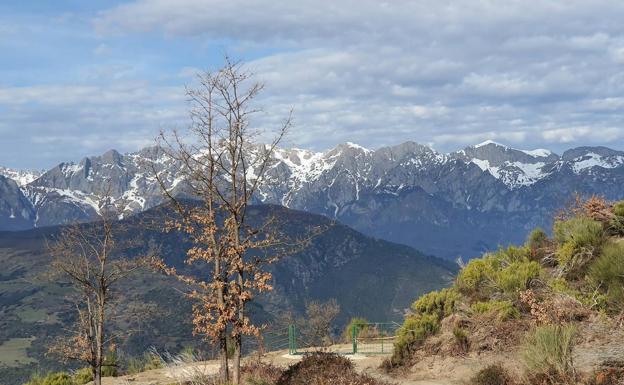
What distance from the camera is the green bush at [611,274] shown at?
19859 millimetres

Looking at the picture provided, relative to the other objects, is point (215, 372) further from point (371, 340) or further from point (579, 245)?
point (371, 340)

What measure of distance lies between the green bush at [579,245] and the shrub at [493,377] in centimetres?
822

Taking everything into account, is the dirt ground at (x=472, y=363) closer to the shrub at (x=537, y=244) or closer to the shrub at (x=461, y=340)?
the shrub at (x=461, y=340)

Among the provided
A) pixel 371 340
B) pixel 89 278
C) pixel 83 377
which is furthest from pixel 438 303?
pixel 83 377

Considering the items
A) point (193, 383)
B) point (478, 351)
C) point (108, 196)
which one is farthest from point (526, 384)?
point (108, 196)

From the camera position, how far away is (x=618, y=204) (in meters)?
26.7

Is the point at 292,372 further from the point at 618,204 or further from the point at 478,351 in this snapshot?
the point at 618,204

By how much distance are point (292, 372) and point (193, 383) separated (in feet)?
8.41

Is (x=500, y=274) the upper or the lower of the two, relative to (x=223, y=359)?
upper

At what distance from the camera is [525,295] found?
722 inches

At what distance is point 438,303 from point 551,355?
1019 cm

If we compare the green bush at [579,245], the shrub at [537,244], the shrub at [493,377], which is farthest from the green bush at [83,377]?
the green bush at [579,245]

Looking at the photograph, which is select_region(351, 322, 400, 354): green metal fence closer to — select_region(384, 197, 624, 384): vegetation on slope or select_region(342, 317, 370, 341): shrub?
select_region(342, 317, 370, 341): shrub

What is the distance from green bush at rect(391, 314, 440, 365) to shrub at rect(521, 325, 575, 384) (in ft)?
24.9
